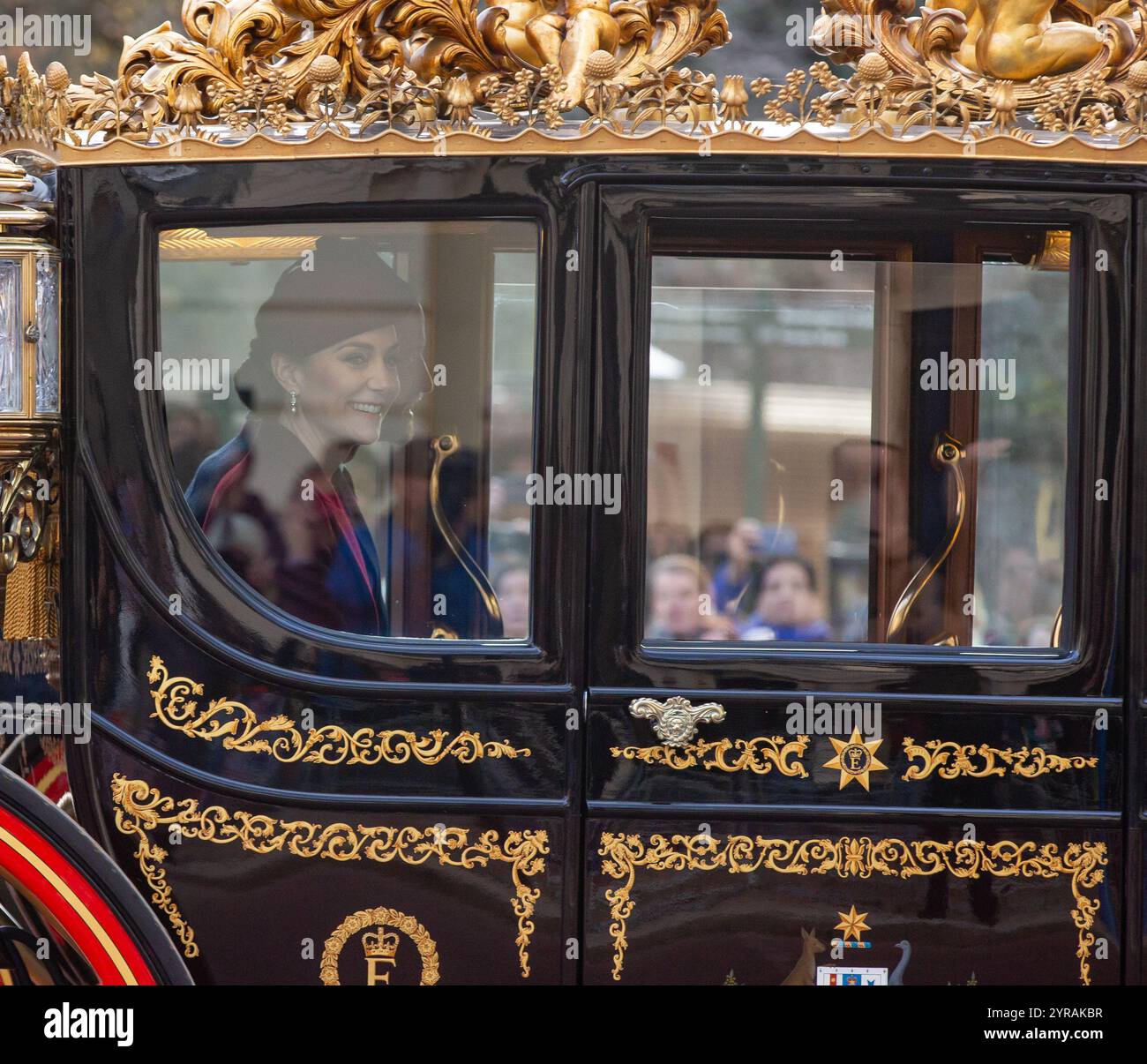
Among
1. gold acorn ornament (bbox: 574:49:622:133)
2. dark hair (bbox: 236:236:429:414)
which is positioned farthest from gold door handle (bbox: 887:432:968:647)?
dark hair (bbox: 236:236:429:414)

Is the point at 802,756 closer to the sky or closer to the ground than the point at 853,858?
closer to the sky

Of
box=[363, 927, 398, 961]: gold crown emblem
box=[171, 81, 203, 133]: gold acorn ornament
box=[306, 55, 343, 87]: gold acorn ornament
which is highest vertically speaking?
box=[306, 55, 343, 87]: gold acorn ornament

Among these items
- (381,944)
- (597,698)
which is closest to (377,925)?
(381,944)

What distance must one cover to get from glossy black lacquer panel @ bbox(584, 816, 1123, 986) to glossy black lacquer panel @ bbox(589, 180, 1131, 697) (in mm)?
251

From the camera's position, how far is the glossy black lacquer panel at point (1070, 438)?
2.10 meters

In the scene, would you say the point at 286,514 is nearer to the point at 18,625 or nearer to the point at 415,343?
the point at 415,343

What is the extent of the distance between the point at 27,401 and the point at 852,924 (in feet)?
5.49

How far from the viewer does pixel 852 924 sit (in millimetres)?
2123

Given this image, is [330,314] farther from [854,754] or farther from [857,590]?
[854,754]

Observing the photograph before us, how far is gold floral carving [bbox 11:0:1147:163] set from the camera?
210 cm

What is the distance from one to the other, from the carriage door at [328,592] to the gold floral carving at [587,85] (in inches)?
3.2

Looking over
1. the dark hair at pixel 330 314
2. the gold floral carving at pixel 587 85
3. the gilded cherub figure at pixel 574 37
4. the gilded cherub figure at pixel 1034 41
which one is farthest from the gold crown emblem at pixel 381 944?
the gilded cherub figure at pixel 1034 41

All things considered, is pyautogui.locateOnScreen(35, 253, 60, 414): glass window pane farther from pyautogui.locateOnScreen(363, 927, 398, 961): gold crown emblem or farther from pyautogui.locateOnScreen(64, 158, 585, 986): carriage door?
pyautogui.locateOnScreen(363, 927, 398, 961): gold crown emblem

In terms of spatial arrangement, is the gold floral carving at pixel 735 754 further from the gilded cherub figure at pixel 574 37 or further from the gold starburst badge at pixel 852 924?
the gilded cherub figure at pixel 574 37
